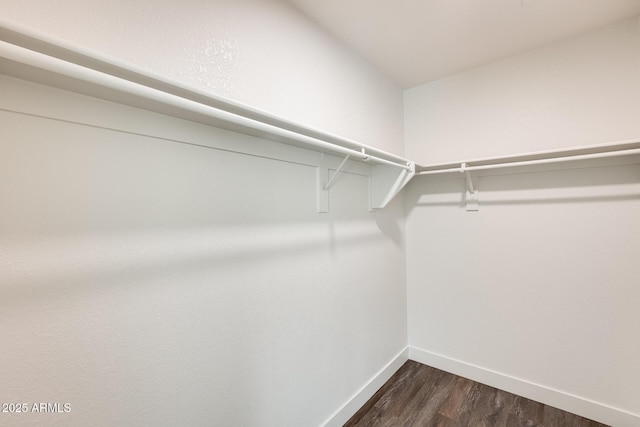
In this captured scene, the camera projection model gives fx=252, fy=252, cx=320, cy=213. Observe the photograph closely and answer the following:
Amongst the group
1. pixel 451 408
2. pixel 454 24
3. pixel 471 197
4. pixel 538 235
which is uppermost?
pixel 454 24

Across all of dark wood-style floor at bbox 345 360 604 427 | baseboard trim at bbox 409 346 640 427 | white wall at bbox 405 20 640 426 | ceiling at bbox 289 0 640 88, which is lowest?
dark wood-style floor at bbox 345 360 604 427

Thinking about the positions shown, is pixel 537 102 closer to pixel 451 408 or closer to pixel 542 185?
pixel 542 185

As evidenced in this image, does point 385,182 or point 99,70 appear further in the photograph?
point 385,182

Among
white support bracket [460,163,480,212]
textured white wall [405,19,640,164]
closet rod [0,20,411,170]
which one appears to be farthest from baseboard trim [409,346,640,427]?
closet rod [0,20,411,170]

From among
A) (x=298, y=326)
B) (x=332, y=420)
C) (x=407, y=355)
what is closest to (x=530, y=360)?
(x=407, y=355)

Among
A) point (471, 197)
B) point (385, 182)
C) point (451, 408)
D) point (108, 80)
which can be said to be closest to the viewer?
point (108, 80)

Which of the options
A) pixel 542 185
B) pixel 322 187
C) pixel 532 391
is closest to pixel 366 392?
pixel 532 391

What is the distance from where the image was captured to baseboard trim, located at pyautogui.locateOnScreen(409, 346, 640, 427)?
146 centimetres

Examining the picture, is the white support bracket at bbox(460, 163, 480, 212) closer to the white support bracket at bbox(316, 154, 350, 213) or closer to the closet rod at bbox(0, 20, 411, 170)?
the white support bracket at bbox(316, 154, 350, 213)

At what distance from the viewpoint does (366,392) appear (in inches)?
66.7

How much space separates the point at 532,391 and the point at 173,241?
2372 millimetres

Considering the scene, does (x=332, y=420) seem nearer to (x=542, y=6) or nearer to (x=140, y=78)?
(x=140, y=78)

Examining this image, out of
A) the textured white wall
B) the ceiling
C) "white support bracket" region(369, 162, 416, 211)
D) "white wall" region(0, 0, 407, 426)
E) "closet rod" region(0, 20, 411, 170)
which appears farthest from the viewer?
"white support bracket" region(369, 162, 416, 211)

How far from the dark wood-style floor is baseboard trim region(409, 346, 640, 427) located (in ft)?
0.12
